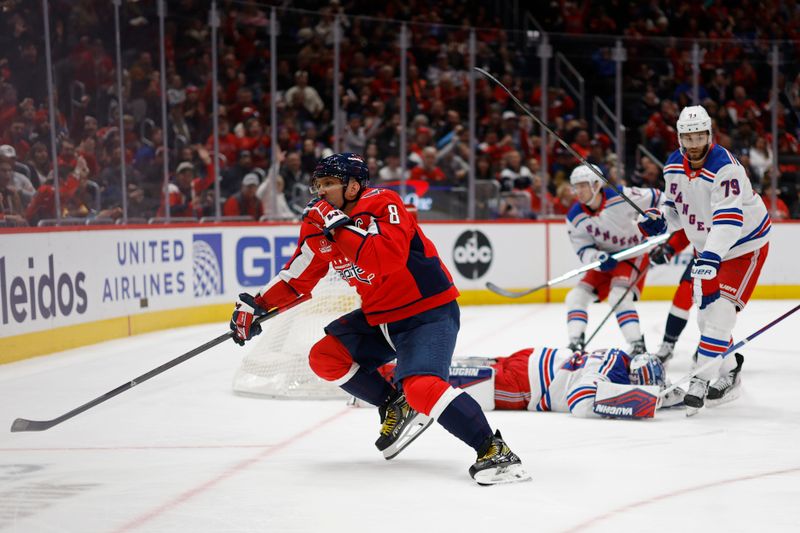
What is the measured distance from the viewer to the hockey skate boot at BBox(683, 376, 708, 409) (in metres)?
4.32

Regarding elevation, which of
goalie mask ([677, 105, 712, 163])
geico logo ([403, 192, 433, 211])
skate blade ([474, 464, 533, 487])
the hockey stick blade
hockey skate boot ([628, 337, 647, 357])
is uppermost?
goalie mask ([677, 105, 712, 163])

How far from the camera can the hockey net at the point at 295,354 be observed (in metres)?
4.95

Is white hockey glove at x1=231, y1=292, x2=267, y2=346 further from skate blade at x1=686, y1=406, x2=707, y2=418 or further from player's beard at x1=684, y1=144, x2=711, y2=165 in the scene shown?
player's beard at x1=684, y1=144, x2=711, y2=165

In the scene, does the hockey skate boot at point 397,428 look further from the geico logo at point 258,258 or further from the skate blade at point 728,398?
the geico logo at point 258,258

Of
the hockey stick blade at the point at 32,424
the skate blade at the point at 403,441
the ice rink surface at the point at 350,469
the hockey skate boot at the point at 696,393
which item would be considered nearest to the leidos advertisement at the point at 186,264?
the ice rink surface at the point at 350,469

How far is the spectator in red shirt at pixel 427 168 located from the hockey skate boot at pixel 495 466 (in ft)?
21.0

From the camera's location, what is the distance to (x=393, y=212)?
10.7 ft

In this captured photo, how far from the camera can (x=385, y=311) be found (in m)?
3.45

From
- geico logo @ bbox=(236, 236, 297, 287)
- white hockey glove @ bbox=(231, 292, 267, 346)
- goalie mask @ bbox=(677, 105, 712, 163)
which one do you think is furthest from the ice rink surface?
geico logo @ bbox=(236, 236, 297, 287)

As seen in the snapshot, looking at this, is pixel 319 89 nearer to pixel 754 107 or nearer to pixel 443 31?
pixel 443 31

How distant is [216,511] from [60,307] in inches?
160

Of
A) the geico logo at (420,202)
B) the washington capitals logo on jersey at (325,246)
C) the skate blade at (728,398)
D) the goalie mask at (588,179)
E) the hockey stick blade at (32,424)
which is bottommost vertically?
the skate blade at (728,398)

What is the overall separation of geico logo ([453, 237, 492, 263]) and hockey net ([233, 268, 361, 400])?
4396mm

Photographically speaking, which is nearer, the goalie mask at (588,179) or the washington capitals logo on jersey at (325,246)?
the washington capitals logo on jersey at (325,246)
